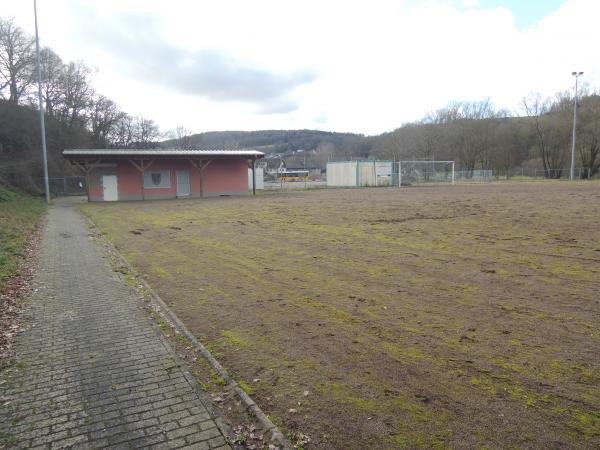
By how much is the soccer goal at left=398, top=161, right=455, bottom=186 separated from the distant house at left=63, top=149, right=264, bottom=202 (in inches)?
801

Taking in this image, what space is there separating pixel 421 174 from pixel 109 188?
3544 cm

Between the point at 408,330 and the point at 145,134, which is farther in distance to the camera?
the point at 145,134

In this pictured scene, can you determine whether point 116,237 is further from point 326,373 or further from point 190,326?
point 326,373

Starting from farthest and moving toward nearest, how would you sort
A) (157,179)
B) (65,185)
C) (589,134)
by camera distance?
(589,134), (65,185), (157,179)

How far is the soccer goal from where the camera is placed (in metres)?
50.2

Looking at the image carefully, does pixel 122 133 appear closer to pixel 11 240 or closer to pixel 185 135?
pixel 185 135

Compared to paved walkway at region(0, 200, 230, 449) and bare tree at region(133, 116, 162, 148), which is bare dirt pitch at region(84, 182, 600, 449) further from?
bare tree at region(133, 116, 162, 148)

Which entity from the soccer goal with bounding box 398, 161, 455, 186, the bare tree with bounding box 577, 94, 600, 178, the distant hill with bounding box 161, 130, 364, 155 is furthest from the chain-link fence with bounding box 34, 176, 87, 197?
the distant hill with bounding box 161, 130, 364, 155

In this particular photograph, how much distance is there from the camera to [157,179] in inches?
1299

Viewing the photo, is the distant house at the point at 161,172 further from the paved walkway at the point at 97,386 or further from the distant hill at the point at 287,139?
the distant hill at the point at 287,139

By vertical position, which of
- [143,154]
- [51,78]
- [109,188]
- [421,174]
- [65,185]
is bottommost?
[109,188]

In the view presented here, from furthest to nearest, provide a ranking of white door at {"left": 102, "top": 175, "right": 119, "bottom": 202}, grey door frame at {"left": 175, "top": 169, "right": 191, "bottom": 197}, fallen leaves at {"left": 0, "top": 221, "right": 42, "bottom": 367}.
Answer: grey door frame at {"left": 175, "top": 169, "right": 191, "bottom": 197}
white door at {"left": 102, "top": 175, "right": 119, "bottom": 202}
fallen leaves at {"left": 0, "top": 221, "right": 42, "bottom": 367}

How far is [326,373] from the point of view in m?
3.89

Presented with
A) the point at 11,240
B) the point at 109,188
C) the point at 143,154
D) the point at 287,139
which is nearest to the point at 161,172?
the point at 143,154
